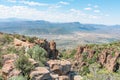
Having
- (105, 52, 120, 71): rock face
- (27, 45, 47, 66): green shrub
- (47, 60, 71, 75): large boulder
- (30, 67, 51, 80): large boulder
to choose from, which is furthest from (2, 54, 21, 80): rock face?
(105, 52, 120, 71): rock face

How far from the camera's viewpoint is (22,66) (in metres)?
46.1

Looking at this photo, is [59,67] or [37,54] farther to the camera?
[37,54]

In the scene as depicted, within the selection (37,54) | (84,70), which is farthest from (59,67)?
(84,70)

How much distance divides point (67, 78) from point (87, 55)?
438 feet

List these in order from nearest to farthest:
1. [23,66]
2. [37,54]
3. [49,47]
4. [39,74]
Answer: [39,74], [23,66], [37,54], [49,47]

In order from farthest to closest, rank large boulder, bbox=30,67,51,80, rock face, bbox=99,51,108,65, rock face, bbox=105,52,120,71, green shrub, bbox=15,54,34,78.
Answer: rock face, bbox=99,51,108,65
rock face, bbox=105,52,120,71
green shrub, bbox=15,54,34,78
large boulder, bbox=30,67,51,80

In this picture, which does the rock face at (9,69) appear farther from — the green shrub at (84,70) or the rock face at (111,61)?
the rock face at (111,61)

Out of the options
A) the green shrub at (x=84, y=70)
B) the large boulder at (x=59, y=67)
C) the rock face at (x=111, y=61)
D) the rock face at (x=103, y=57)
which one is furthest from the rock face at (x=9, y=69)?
the rock face at (x=103, y=57)

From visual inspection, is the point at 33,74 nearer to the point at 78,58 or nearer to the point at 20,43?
the point at 20,43

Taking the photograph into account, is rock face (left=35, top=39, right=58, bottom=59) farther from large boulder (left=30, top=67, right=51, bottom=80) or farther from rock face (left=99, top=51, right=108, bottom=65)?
rock face (left=99, top=51, right=108, bottom=65)

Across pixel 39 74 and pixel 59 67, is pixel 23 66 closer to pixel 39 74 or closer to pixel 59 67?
pixel 39 74

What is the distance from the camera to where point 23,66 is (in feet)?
151

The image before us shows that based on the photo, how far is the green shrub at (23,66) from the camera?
45644mm

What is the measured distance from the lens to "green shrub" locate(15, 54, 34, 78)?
1797 inches
